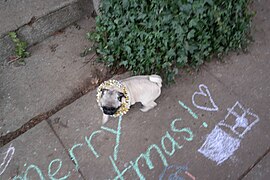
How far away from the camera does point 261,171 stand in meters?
2.54

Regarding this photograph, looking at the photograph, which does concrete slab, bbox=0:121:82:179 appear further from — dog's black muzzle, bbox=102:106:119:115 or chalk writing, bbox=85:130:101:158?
dog's black muzzle, bbox=102:106:119:115

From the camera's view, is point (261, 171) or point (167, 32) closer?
point (261, 171)

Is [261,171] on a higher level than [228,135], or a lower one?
lower

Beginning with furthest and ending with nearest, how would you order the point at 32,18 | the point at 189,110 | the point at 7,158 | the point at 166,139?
the point at 32,18
the point at 189,110
the point at 166,139
the point at 7,158

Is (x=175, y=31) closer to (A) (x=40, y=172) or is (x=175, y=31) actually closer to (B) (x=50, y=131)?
(B) (x=50, y=131)

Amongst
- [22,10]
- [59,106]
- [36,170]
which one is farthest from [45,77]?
[36,170]

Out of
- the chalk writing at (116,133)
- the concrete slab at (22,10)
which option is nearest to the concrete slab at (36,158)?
the chalk writing at (116,133)

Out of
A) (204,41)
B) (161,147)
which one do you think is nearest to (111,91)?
(161,147)

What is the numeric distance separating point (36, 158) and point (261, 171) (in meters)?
1.99

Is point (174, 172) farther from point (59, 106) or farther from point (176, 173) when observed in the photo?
point (59, 106)

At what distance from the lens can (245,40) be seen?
3.10m

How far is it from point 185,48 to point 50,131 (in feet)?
4.92

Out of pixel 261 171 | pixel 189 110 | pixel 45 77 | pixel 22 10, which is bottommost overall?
pixel 261 171

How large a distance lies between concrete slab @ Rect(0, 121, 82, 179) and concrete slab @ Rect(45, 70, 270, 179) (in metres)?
0.09
